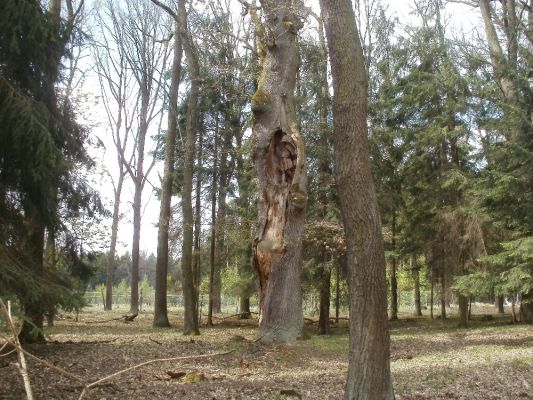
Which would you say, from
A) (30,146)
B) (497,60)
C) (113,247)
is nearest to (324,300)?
(497,60)

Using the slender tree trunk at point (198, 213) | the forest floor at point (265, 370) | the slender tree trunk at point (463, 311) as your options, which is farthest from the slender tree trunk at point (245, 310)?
the forest floor at point (265, 370)

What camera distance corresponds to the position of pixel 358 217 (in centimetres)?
516

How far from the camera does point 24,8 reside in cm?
925

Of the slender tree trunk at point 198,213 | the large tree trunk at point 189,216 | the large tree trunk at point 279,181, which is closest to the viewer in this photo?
the large tree trunk at point 279,181

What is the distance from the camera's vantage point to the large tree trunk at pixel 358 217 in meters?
5.00

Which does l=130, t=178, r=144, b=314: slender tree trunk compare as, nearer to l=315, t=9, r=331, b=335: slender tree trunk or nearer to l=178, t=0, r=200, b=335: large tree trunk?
l=178, t=0, r=200, b=335: large tree trunk

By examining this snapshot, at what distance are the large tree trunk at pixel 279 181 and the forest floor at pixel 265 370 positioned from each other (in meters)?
0.89

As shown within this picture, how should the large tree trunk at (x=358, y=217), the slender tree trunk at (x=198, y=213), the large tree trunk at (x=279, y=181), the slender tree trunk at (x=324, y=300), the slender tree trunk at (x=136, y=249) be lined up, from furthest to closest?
1. the slender tree trunk at (x=136, y=249)
2. the slender tree trunk at (x=198, y=213)
3. the slender tree trunk at (x=324, y=300)
4. the large tree trunk at (x=279, y=181)
5. the large tree trunk at (x=358, y=217)

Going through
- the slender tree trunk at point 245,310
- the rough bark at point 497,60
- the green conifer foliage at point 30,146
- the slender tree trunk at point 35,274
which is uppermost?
the rough bark at point 497,60

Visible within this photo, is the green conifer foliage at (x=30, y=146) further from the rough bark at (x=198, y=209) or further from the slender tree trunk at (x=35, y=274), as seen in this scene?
the rough bark at (x=198, y=209)

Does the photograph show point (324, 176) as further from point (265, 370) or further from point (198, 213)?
point (265, 370)

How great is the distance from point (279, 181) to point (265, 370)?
4.88 m

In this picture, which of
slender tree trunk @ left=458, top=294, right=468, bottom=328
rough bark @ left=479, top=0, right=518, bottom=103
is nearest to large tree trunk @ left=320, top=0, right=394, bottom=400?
rough bark @ left=479, top=0, right=518, bottom=103

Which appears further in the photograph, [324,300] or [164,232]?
[164,232]
